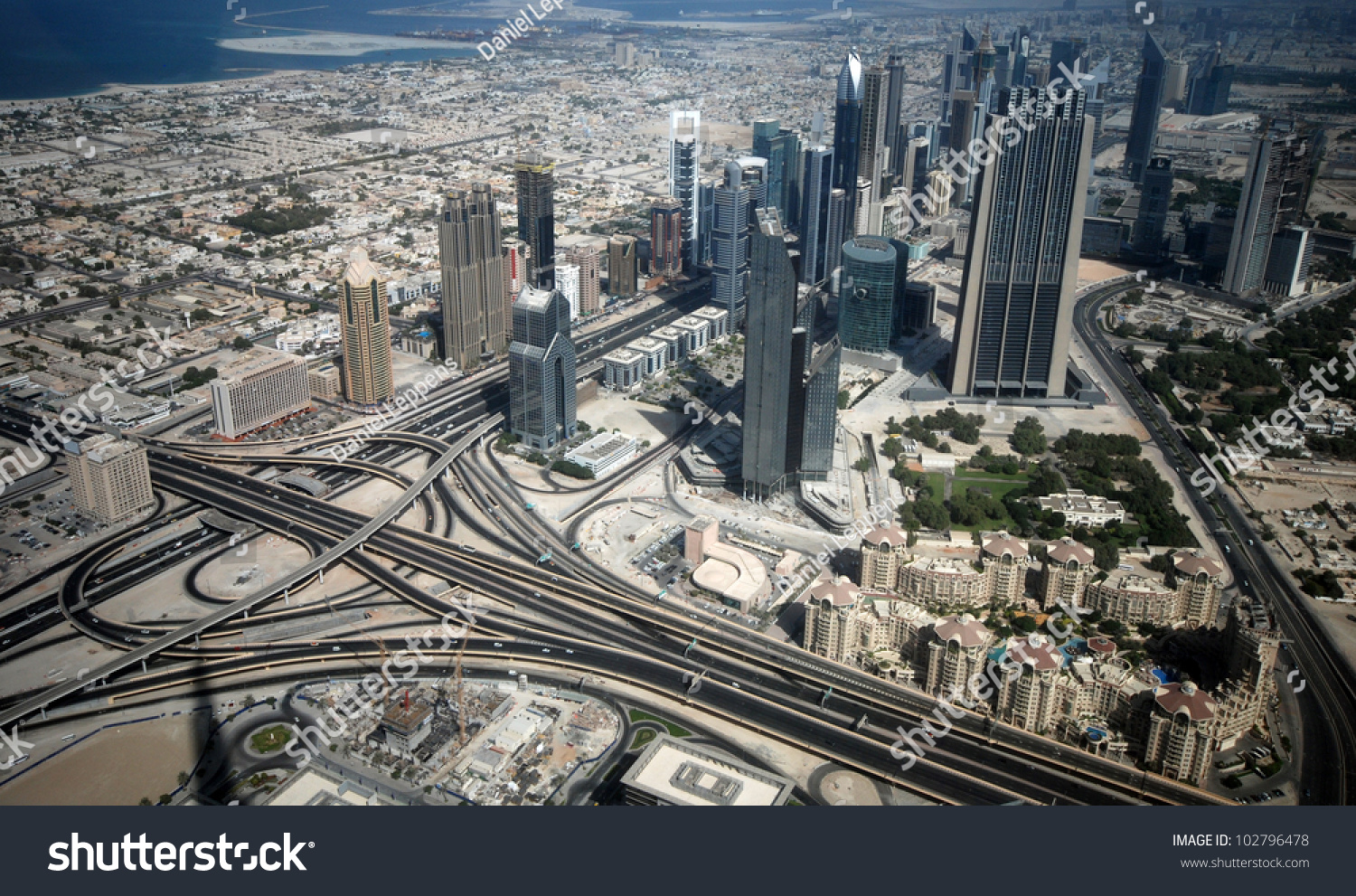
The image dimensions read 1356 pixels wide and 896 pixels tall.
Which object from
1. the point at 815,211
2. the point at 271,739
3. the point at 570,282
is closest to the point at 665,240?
the point at 570,282

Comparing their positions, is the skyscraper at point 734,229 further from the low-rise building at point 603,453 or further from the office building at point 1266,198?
the office building at point 1266,198

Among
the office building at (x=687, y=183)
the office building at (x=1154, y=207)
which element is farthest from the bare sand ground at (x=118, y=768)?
the office building at (x=1154, y=207)

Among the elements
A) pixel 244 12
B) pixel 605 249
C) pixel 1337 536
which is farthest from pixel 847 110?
pixel 244 12

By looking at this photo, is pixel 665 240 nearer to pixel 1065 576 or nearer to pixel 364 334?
pixel 364 334

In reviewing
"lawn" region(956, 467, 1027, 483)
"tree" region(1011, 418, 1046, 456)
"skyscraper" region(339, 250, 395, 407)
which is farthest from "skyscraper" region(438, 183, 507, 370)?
"tree" region(1011, 418, 1046, 456)

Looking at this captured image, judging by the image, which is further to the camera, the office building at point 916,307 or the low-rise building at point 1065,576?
the office building at point 916,307

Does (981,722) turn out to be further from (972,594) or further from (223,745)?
(223,745)
